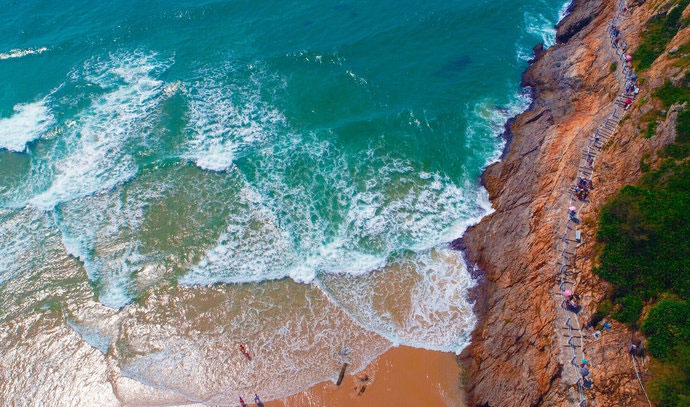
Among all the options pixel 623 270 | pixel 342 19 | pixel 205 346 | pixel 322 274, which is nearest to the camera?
pixel 623 270

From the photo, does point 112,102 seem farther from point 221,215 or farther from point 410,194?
point 410,194

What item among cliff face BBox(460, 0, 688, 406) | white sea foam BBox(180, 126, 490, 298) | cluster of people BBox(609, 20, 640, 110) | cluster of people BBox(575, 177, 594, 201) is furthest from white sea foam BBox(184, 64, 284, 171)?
cluster of people BBox(609, 20, 640, 110)

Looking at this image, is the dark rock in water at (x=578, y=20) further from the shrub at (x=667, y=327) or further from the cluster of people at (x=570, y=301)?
the shrub at (x=667, y=327)

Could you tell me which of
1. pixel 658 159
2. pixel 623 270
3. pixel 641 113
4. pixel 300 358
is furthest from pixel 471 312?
pixel 641 113

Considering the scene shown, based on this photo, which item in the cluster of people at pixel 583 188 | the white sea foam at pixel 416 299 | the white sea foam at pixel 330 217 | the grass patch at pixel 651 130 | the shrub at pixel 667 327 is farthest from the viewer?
the white sea foam at pixel 330 217

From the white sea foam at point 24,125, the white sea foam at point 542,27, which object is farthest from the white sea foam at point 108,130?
the white sea foam at point 542,27

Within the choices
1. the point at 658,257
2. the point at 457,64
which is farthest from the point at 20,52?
the point at 658,257
